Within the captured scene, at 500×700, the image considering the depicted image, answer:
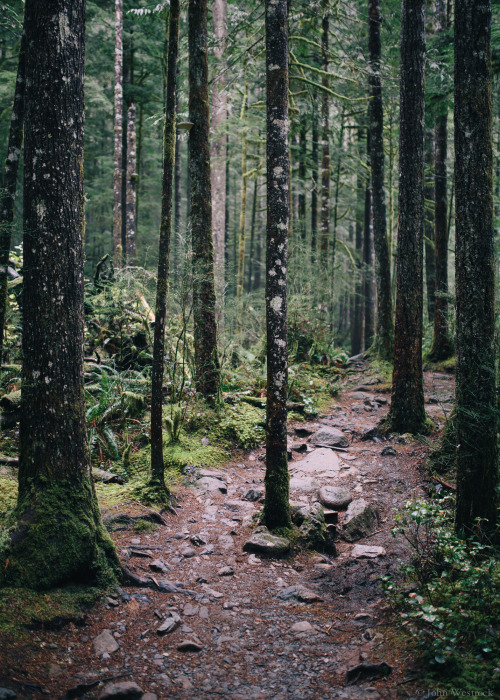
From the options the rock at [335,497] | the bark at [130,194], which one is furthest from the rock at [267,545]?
the bark at [130,194]

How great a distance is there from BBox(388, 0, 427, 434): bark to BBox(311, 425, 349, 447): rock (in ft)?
3.25

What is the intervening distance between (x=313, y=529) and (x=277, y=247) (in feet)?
10.3

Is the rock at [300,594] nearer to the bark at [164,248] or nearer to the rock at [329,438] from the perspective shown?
the bark at [164,248]

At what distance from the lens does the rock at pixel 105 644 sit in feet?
10.4

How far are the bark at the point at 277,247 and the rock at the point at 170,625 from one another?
68.4 inches

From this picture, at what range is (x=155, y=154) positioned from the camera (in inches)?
1108

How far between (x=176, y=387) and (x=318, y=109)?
1166 cm

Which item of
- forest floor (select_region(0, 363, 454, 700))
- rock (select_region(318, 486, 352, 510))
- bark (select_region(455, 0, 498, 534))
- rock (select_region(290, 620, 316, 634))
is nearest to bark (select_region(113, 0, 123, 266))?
rock (select_region(318, 486, 352, 510))

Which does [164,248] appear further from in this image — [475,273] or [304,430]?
[304,430]

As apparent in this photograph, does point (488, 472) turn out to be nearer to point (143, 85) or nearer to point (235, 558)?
point (235, 558)

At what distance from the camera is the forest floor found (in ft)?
9.59

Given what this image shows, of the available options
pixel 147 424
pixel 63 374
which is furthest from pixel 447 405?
pixel 63 374

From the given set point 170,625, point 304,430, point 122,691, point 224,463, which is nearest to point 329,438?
point 304,430

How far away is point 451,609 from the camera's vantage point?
325 cm
